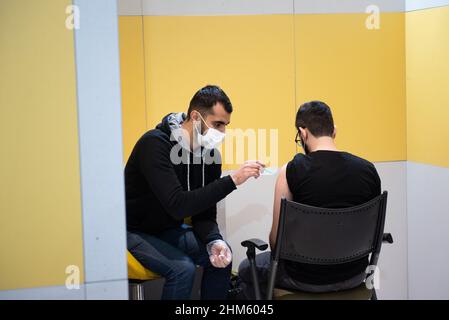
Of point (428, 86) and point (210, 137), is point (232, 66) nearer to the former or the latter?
point (210, 137)

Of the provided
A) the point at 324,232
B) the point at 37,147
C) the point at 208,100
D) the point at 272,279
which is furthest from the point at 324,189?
the point at 37,147

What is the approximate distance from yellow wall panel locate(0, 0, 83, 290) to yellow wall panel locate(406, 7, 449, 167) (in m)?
2.14

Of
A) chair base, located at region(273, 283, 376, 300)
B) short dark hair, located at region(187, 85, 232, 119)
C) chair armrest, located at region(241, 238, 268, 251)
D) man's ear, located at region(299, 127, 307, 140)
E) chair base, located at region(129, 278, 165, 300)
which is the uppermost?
short dark hair, located at region(187, 85, 232, 119)

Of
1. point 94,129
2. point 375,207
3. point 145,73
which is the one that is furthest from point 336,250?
point 145,73

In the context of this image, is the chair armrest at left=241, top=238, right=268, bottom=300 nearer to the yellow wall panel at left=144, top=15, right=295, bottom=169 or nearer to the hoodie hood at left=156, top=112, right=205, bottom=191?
the hoodie hood at left=156, top=112, right=205, bottom=191

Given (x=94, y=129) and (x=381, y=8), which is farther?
(x=381, y=8)

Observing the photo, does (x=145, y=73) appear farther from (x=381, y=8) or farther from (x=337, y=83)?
(x=381, y=8)

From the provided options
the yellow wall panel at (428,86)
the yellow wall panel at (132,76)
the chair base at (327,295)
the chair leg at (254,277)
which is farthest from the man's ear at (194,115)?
the yellow wall panel at (428,86)

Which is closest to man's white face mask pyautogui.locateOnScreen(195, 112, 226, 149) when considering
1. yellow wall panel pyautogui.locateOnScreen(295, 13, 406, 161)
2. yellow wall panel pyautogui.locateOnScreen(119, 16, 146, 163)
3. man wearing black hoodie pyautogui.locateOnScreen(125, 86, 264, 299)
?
man wearing black hoodie pyautogui.locateOnScreen(125, 86, 264, 299)

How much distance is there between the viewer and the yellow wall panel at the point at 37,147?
8.11 feet

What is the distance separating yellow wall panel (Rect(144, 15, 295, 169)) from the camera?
12.3ft

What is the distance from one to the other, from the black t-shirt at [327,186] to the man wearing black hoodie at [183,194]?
0.28m

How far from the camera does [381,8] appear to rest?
3943 mm
